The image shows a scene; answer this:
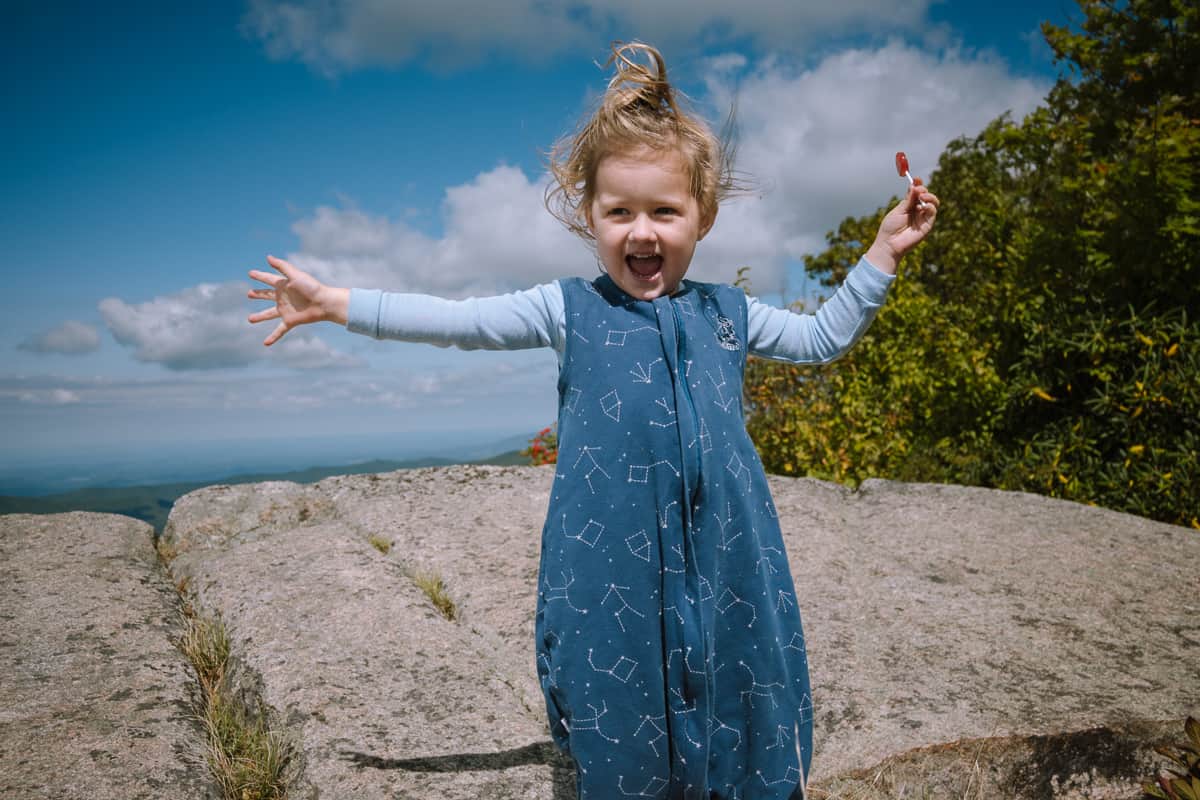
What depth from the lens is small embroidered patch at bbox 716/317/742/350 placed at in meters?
1.98

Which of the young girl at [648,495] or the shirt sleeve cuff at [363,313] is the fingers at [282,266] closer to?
the young girl at [648,495]

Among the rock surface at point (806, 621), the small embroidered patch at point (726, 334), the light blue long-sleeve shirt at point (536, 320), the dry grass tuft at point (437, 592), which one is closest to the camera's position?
the light blue long-sleeve shirt at point (536, 320)

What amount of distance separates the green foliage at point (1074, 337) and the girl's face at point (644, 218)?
332 cm

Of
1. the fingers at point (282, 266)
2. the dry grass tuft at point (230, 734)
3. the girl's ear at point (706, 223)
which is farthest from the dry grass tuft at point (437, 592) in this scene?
the girl's ear at point (706, 223)

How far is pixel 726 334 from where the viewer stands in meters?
2.01

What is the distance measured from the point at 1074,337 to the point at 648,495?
3.83m

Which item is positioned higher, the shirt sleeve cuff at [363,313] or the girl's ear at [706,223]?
the girl's ear at [706,223]

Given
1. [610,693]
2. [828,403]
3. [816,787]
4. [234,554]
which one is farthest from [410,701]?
[828,403]

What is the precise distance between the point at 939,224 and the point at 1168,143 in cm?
386

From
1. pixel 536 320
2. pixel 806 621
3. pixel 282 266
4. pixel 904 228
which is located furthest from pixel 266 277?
pixel 806 621

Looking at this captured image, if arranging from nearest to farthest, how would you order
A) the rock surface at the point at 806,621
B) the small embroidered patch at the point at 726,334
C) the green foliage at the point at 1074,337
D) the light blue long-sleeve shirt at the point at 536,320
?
the light blue long-sleeve shirt at the point at 536,320, the small embroidered patch at the point at 726,334, the rock surface at the point at 806,621, the green foliage at the point at 1074,337

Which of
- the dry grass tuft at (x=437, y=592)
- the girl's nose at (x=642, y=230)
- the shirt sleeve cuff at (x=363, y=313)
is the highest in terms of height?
the girl's nose at (x=642, y=230)

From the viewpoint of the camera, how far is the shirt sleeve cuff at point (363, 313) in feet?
5.92

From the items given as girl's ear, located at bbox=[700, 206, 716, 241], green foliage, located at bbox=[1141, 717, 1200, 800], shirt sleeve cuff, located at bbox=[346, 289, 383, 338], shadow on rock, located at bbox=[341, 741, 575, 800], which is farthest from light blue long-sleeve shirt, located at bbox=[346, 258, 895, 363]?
green foliage, located at bbox=[1141, 717, 1200, 800]
